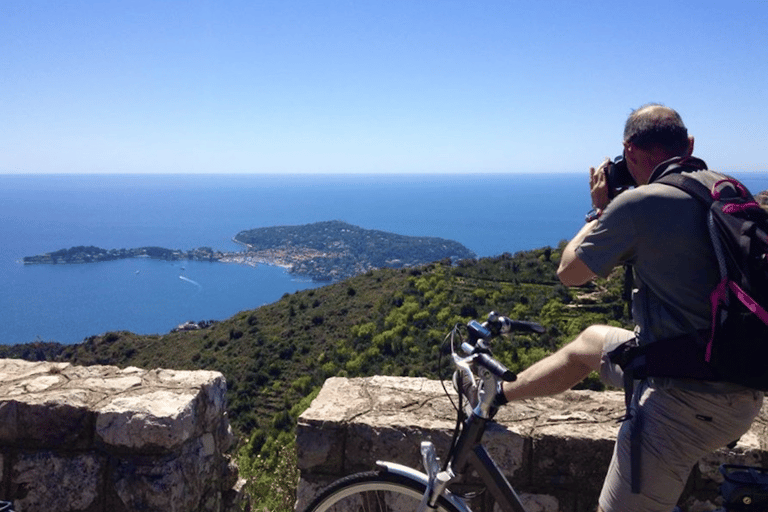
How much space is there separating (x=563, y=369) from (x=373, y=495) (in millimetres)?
774

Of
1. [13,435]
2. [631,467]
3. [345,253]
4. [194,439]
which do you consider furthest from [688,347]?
[345,253]

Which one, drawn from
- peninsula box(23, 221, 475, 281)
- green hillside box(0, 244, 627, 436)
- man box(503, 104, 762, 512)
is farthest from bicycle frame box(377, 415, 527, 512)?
peninsula box(23, 221, 475, 281)

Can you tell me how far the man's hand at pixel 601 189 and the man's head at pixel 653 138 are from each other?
0.55 feet

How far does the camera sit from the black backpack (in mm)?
1452

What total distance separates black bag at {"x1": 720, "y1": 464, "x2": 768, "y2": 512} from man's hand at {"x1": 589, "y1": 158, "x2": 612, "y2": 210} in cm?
91

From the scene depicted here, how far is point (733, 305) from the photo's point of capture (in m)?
1.46

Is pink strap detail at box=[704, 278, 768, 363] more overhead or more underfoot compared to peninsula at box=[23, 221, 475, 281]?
more overhead

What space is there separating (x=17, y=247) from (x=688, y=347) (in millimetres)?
152383

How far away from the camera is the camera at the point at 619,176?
2.00 meters

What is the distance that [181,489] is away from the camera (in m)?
2.39

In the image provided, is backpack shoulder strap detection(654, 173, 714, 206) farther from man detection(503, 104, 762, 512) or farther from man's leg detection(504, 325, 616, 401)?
man's leg detection(504, 325, 616, 401)

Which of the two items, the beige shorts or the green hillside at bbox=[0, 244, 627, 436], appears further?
the green hillside at bbox=[0, 244, 627, 436]

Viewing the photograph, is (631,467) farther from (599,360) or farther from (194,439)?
(194,439)

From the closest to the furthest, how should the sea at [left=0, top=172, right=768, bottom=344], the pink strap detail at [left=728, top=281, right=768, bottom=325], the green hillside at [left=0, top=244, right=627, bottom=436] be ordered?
the pink strap detail at [left=728, top=281, right=768, bottom=325]
the green hillside at [left=0, top=244, right=627, bottom=436]
the sea at [left=0, top=172, right=768, bottom=344]
